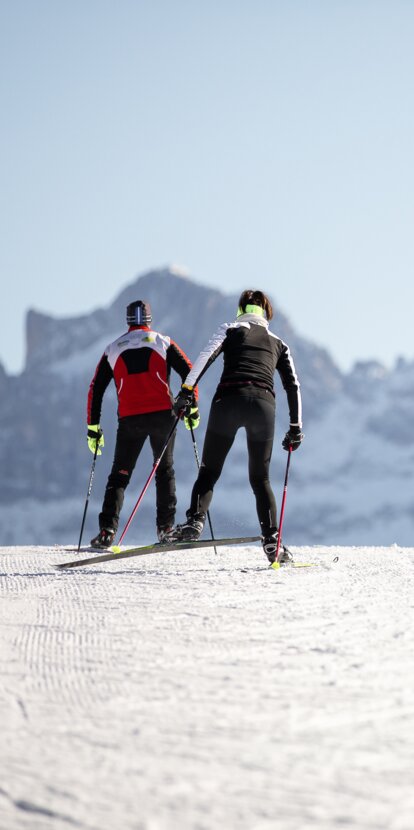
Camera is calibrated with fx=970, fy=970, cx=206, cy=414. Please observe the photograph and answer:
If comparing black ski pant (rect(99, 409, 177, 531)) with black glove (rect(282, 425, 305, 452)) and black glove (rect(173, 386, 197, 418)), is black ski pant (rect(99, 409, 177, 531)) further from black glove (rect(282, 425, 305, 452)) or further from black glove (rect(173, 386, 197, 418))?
black glove (rect(282, 425, 305, 452))

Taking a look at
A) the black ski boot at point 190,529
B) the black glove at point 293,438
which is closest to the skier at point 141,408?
the black glove at point 293,438

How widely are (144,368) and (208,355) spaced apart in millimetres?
1723

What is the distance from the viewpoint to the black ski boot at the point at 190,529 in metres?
7.71

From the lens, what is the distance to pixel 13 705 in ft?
12.0

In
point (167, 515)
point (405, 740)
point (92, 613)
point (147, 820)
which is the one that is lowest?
Answer: point (147, 820)

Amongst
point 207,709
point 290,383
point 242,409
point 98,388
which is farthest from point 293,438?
point 207,709

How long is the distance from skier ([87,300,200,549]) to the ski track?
3.01m

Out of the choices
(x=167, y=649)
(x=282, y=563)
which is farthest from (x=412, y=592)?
(x=167, y=649)

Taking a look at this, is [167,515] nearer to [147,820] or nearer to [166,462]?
[166,462]

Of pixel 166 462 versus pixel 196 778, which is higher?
pixel 166 462

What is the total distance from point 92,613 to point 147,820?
114 inches

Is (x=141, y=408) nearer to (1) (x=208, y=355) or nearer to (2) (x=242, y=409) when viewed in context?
(1) (x=208, y=355)

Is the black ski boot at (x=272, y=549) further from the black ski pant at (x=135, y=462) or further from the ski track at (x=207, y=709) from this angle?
the black ski pant at (x=135, y=462)

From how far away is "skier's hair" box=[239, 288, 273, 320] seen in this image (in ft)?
26.4
